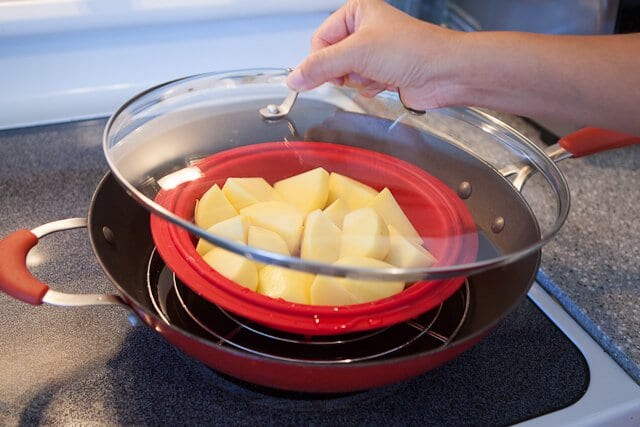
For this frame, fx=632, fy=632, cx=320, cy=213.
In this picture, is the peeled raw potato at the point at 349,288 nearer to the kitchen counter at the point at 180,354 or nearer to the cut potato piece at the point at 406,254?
the cut potato piece at the point at 406,254

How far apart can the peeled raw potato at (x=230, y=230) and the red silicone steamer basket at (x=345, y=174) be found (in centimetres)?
1

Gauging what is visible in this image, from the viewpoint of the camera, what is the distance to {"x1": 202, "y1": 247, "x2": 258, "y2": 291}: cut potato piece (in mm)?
575

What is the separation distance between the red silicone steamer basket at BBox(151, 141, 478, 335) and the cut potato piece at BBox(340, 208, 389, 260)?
5 cm

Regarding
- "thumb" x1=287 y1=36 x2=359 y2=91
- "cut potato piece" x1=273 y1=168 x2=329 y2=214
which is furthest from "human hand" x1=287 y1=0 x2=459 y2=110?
"cut potato piece" x1=273 y1=168 x2=329 y2=214

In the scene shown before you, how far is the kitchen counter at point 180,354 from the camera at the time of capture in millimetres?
616

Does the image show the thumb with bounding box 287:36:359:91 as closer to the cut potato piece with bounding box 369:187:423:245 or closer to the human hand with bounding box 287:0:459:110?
the human hand with bounding box 287:0:459:110

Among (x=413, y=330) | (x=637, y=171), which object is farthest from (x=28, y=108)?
(x=637, y=171)

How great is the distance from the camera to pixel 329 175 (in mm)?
704

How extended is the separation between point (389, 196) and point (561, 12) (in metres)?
0.58

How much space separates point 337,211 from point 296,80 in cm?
17

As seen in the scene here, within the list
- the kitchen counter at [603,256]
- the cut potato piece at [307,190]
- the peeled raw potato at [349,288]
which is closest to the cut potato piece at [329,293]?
the peeled raw potato at [349,288]

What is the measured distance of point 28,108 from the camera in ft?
3.25

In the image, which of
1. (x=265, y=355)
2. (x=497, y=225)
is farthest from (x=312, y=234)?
(x=497, y=225)

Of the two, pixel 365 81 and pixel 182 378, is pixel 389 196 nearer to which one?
pixel 365 81
